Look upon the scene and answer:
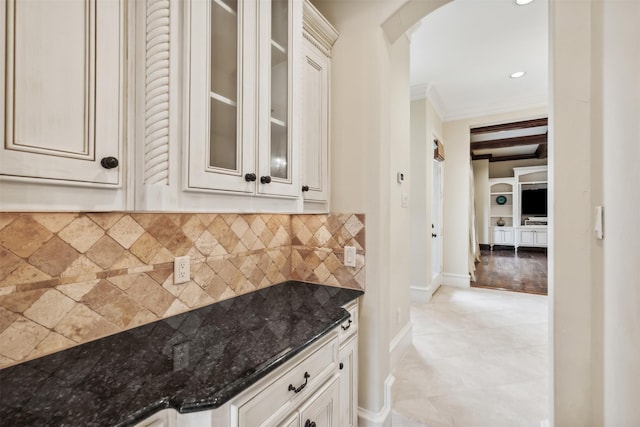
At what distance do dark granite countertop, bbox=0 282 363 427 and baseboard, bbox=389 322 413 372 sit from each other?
1421 mm

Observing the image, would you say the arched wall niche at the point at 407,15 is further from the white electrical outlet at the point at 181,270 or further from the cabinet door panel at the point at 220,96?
the white electrical outlet at the point at 181,270

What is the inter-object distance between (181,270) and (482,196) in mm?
10127

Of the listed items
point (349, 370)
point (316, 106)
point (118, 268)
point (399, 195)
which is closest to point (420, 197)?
point (399, 195)

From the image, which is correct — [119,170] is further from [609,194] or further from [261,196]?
[609,194]

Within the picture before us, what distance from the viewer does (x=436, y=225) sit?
4.84 meters

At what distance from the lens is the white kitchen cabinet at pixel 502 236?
32.1 feet

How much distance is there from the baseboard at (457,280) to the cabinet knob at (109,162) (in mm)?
5247

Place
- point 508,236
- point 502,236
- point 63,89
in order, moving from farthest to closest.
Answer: point 502,236
point 508,236
point 63,89

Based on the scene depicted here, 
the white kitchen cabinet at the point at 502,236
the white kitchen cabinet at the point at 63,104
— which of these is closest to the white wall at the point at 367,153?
the white kitchen cabinet at the point at 63,104

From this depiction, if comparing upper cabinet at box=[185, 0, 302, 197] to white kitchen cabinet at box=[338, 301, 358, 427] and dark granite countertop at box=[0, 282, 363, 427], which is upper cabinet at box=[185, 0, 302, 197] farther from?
white kitchen cabinet at box=[338, 301, 358, 427]

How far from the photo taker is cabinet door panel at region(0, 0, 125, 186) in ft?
2.10

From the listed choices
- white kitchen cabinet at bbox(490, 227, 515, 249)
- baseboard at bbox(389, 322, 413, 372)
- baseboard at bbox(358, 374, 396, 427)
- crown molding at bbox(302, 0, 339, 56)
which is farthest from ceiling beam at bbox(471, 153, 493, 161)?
baseboard at bbox(358, 374, 396, 427)

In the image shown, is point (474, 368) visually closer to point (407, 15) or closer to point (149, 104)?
point (407, 15)

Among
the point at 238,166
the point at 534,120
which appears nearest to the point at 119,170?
the point at 238,166
